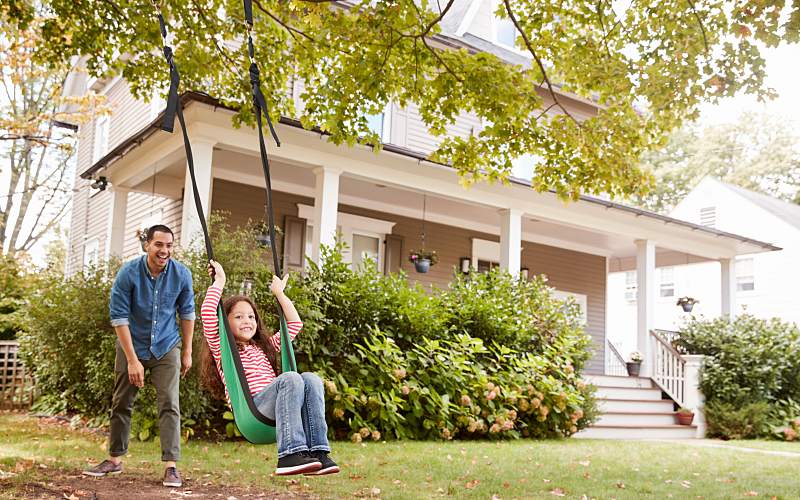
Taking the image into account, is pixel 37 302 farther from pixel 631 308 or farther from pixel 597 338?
pixel 631 308

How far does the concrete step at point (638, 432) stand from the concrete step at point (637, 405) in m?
0.52

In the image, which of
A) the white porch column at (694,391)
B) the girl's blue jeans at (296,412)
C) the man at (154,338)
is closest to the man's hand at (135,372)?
the man at (154,338)

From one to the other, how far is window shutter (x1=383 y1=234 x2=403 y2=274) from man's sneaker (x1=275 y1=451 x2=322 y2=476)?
1024 cm

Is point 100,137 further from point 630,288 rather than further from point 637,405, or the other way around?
point 630,288

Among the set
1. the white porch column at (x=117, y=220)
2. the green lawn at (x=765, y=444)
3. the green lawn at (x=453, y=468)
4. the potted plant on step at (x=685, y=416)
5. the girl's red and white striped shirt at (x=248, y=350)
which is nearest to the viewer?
the girl's red and white striped shirt at (x=248, y=350)

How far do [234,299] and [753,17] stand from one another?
16.9ft

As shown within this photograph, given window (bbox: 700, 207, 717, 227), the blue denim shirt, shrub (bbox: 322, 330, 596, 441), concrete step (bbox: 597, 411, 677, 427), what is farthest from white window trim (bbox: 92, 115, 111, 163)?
window (bbox: 700, 207, 717, 227)

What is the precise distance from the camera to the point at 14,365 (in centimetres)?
1130

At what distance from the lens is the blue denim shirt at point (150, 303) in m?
5.15

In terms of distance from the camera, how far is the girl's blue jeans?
392cm

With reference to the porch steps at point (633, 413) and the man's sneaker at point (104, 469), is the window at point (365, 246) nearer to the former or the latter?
the porch steps at point (633, 413)

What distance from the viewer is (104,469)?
5305 mm

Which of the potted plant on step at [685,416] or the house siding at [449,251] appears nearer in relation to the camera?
the house siding at [449,251]

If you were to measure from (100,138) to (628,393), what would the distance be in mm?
12559
